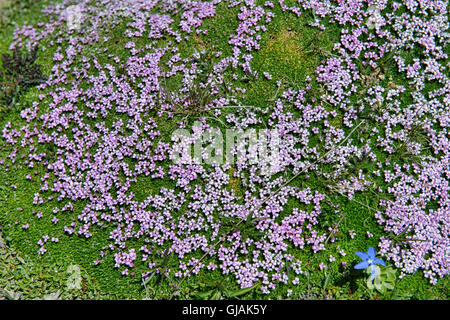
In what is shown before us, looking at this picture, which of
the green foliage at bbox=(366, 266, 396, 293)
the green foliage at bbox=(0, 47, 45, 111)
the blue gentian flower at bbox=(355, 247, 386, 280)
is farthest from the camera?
the green foliage at bbox=(0, 47, 45, 111)

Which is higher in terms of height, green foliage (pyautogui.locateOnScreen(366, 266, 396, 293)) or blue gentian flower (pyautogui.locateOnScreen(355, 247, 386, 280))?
blue gentian flower (pyautogui.locateOnScreen(355, 247, 386, 280))

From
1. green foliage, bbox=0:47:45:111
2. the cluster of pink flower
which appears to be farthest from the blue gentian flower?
green foliage, bbox=0:47:45:111

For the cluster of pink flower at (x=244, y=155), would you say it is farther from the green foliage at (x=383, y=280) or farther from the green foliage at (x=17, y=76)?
the green foliage at (x=17, y=76)

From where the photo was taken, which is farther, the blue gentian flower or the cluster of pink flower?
the cluster of pink flower

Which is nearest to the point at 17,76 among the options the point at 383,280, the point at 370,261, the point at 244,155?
the point at 244,155

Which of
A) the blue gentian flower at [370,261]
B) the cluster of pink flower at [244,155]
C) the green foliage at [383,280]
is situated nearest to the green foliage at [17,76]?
the cluster of pink flower at [244,155]

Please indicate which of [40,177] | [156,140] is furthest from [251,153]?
[40,177]

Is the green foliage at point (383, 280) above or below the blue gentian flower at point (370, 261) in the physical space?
below

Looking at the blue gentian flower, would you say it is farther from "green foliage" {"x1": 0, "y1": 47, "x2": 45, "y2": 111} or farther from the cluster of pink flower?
"green foliage" {"x1": 0, "y1": 47, "x2": 45, "y2": 111}

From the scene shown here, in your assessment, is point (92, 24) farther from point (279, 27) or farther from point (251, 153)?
point (251, 153)
